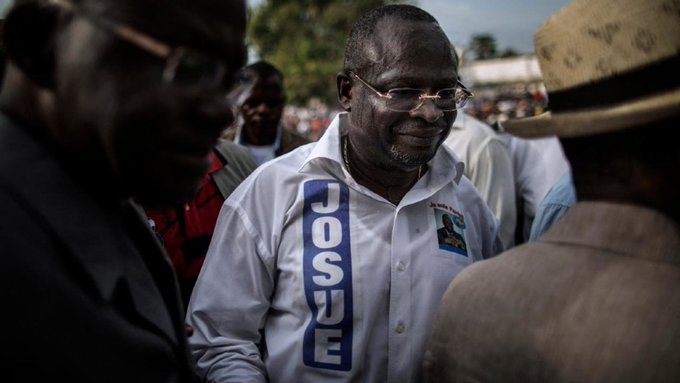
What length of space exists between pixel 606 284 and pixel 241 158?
2.41m

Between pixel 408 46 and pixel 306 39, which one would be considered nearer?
pixel 408 46

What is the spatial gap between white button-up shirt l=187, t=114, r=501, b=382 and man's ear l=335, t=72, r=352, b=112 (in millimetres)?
324

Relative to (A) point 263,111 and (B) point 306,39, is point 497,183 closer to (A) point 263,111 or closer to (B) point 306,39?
(A) point 263,111

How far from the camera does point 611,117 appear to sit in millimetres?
1159

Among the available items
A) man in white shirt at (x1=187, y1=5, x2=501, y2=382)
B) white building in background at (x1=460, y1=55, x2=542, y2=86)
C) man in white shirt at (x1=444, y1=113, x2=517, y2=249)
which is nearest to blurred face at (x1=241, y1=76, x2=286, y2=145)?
man in white shirt at (x1=444, y1=113, x2=517, y2=249)

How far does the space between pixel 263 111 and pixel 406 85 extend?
274cm

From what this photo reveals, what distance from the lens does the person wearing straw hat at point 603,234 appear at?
1.13 m

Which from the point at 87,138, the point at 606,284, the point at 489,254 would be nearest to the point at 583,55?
the point at 606,284

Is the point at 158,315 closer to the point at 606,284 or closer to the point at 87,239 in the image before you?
the point at 87,239

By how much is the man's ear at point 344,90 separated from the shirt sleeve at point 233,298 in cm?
68

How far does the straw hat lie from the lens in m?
1.14

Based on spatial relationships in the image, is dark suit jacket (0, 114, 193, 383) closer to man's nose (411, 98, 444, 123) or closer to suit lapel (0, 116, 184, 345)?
suit lapel (0, 116, 184, 345)

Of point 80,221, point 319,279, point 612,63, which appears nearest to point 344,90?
point 319,279

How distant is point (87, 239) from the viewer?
1.14 m
